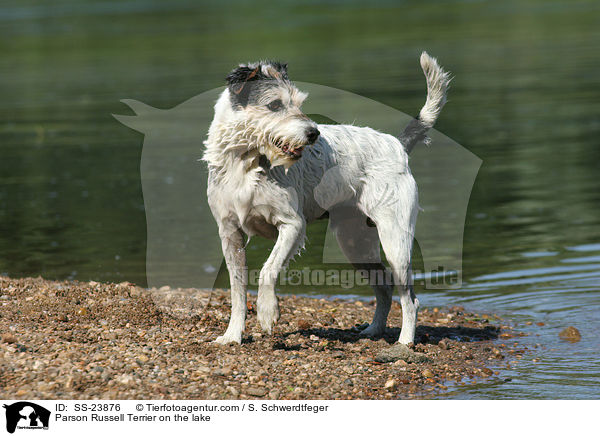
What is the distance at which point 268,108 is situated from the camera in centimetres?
816

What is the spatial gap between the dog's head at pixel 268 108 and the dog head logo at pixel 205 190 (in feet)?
0.04

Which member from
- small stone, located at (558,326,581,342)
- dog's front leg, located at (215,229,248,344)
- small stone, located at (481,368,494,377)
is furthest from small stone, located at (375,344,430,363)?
small stone, located at (558,326,581,342)

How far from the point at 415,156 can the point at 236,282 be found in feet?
44.2

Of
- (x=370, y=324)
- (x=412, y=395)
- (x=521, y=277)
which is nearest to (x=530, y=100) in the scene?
(x=521, y=277)

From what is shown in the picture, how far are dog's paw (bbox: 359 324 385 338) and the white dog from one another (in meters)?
0.01

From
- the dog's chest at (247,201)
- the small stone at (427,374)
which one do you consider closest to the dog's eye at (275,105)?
the dog's chest at (247,201)

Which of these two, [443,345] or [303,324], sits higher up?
[303,324]

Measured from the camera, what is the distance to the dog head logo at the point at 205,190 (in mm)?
12438

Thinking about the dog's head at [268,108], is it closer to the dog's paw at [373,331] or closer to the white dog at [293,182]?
the white dog at [293,182]

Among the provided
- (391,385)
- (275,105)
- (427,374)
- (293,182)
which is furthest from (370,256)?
(275,105)

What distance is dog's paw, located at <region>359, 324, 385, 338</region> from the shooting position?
9.66m

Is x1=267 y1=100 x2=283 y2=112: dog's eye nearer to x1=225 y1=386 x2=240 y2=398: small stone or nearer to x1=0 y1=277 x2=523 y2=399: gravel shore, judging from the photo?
x1=0 y1=277 x2=523 y2=399: gravel shore
